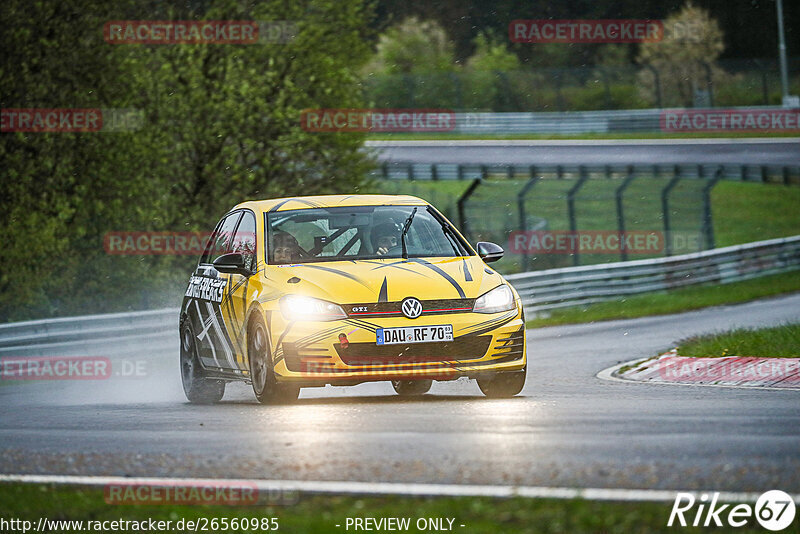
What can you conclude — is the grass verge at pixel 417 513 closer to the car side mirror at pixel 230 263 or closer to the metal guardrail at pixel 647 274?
the car side mirror at pixel 230 263

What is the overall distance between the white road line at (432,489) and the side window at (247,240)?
4.64m

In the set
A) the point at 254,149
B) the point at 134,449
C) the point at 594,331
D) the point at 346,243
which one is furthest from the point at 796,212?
the point at 134,449

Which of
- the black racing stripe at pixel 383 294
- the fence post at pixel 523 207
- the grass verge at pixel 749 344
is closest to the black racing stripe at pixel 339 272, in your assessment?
the black racing stripe at pixel 383 294

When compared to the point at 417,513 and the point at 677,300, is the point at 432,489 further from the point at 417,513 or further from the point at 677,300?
the point at 677,300

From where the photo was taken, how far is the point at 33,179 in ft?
82.8

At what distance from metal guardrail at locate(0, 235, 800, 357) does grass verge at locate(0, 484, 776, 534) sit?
12.0m

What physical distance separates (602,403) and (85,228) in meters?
17.3

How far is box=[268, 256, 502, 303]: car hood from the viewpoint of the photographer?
1027cm

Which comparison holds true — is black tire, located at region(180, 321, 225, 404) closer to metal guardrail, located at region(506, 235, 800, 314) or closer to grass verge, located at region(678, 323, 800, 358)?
grass verge, located at region(678, 323, 800, 358)

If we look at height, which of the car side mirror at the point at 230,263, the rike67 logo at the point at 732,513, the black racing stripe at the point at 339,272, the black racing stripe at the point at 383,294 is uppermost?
the car side mirror at the point at 230,263

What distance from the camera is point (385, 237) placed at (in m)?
11.3

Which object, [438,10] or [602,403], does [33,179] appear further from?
[438,10]

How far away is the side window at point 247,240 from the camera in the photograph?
11295 millimetres

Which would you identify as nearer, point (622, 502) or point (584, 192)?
point (622, 502)
